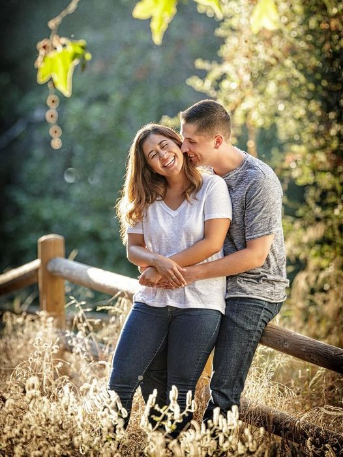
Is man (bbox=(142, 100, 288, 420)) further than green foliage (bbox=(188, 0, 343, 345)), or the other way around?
green foliage (bbox=(188, 0, 343, 345))

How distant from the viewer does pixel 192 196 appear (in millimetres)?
2963

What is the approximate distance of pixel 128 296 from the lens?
3.92m

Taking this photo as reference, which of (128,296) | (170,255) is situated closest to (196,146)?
(170,255)

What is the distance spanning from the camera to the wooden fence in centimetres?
286

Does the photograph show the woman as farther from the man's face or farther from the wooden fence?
the wooden fence

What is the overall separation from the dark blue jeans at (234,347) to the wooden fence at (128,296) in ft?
0.55

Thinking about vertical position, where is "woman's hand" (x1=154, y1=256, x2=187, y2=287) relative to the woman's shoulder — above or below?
below

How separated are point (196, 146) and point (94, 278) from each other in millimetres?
1711

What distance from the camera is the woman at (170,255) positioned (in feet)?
9.36

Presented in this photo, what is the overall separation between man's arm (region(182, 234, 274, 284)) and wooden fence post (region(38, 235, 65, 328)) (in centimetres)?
246

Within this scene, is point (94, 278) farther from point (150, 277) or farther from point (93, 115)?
point (93, 115)

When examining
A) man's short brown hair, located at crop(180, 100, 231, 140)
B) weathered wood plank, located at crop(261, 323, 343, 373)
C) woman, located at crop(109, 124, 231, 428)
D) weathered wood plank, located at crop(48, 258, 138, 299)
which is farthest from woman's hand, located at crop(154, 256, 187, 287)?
weathered wood plank, located at crop(48, 258, 138, 299)

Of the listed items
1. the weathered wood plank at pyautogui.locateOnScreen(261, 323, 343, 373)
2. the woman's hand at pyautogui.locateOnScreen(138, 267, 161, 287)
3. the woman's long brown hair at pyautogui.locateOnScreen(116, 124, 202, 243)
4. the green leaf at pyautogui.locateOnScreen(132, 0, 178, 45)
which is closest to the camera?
the green leaf at pyautogui.locateOnScreen(132, 0, 178, 45)

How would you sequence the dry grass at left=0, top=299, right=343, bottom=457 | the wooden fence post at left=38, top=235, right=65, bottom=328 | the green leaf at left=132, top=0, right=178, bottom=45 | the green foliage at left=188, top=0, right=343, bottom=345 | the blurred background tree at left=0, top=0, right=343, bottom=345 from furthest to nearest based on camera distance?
the blurred background tree at left=0, top=0, right=343, bottom=345, the green foliage at left=188, top=0, right=343, bottom=345, the wooden fence post at left=38, top=235, right=65, bottom=328, the dry grass at left=0, top=299, right=343, bottom=457, the green leaf at left=132, top=0, right=178, bottom=45
